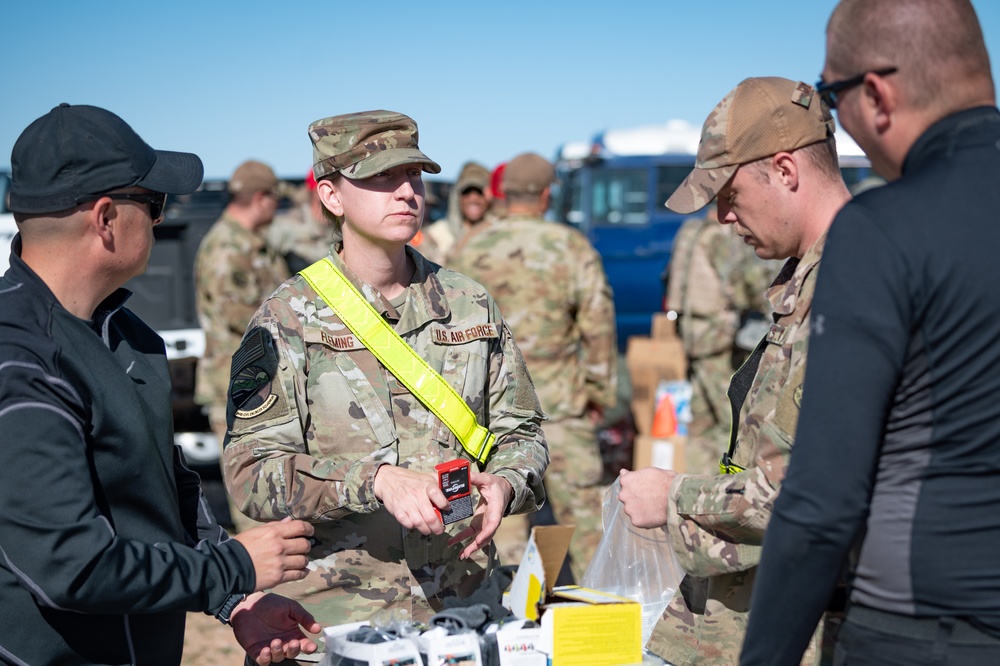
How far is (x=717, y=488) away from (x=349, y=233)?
4.40 feet

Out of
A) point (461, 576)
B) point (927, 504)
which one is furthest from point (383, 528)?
point (927, 504)

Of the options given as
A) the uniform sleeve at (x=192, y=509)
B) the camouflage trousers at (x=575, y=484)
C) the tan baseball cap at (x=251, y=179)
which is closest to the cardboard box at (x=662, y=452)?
the camouflage trousers at (x=575, y=484)

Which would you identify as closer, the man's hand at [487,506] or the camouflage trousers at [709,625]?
the camouflage trousers at [709,625]

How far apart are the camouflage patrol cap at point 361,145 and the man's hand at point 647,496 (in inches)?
43.1

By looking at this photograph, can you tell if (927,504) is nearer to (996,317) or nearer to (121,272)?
(996,317)

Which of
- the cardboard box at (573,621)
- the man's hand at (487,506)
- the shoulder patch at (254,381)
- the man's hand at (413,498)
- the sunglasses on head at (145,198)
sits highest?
the sunglasses on head at (145,198)

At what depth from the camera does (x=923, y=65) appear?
1.59m

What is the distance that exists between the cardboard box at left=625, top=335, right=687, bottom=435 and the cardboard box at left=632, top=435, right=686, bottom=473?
1425mm

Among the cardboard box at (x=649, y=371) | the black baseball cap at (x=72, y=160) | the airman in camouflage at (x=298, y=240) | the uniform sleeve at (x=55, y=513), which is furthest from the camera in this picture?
the airman in camouflage at (x=298, y=240)

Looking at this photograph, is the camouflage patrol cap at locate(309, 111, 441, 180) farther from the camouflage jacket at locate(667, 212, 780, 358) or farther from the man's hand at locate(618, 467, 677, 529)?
the camouflage jacket at locate(667, 212, 780, 358)

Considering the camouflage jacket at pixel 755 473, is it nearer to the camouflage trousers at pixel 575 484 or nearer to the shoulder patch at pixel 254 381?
the shoulder patch at pixel 254 381

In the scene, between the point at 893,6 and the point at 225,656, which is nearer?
the point at 893,6

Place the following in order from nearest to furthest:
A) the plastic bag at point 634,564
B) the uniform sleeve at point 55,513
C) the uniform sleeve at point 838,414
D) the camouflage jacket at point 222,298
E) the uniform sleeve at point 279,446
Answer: the uniform sleeve at point 838,414, the uniform sleeve at point 55,513, the uniform sleeve at point 279,446, the plastic bag at point 634,564, the camouflage jacket at point 222,298

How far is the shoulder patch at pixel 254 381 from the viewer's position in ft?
8.07
